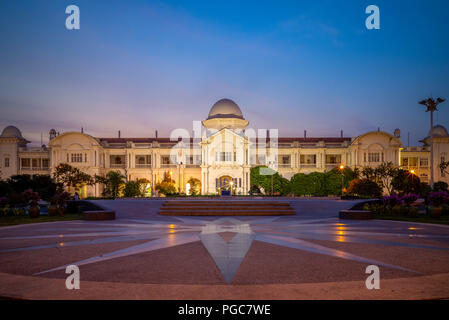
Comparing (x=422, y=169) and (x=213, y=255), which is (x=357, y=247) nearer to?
(x=213, y=255)

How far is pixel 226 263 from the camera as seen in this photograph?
8406 mm

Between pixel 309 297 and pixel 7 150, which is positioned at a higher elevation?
pixel 7 150

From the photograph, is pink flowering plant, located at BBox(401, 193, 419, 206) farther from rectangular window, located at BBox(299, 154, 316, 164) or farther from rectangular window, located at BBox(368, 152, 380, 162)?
rectangular window, located at BBox(299, 154, 316, 164)

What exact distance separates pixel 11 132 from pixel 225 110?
47.8 meters

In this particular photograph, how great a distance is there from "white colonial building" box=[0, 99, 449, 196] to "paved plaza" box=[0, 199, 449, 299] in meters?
41.2

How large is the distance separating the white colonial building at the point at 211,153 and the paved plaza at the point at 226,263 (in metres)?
41.2

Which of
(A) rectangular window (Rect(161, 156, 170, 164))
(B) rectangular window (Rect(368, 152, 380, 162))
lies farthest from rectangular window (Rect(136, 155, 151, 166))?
(B) rectangular window (Rect(368, 152, 380, 162))

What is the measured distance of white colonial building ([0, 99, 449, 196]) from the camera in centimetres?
5686

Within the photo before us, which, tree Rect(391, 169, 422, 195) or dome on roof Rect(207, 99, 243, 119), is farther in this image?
dome on roof Rect(207, 99, 243, 119)

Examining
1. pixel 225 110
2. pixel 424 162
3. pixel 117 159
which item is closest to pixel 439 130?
pixel 424 162

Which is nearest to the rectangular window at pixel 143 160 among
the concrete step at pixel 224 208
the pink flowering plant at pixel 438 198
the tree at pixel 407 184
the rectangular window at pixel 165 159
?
the rectangular window at pixel 165 159
